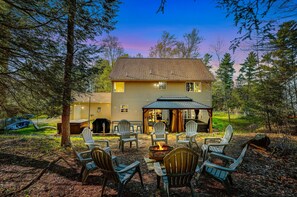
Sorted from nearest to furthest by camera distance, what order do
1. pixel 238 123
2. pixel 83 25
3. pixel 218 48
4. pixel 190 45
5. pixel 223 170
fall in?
pixel 223 170, pixel 83 25, pixel 238 123, pixel 218 48, pixel 190 45

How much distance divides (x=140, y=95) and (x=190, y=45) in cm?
1229

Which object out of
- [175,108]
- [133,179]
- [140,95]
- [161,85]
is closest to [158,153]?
[133,179]

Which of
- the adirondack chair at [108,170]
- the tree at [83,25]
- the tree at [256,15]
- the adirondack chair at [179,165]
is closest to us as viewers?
the tree at [256,15]

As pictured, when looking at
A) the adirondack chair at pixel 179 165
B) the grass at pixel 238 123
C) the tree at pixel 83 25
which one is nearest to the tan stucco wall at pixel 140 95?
the grass at pixel 238 123

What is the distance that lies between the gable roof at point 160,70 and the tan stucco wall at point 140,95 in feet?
2.10

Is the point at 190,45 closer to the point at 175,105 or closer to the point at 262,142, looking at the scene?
the point at 175,105

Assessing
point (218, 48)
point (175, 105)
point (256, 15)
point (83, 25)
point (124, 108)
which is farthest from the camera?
point (218, 48)

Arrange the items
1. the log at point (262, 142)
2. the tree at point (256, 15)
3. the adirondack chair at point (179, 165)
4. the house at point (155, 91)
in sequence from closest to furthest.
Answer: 1. the tree at point (256, 15)
2. the adirondack chair at point (179, 165)
3. the log at point (262, 142)
4. the house at point (155, 91)

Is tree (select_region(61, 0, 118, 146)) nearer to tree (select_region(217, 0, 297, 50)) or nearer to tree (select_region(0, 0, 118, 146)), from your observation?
tree (select_region(0, 0, 118, 146))

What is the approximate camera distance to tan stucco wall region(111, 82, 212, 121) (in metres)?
15.6

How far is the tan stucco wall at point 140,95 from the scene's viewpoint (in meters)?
15.6

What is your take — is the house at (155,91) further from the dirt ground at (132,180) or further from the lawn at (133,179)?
the dirt ground at (132,180)

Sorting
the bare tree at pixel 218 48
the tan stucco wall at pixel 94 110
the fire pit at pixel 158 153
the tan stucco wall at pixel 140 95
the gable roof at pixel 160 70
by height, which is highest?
the bare tree at pixel 218 48

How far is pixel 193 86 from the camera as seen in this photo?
16109 mm
